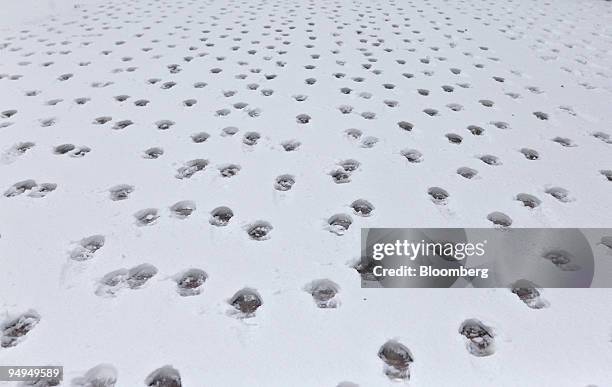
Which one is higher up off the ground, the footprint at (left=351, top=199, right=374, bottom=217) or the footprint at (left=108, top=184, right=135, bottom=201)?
the footprint at (left=108, top=184, right=135, bottom=201)

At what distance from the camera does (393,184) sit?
8.30 ft

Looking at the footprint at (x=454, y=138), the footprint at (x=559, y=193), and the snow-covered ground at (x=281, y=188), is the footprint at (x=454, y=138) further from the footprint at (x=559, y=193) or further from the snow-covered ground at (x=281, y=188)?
the footprint at (x=559, y=193)

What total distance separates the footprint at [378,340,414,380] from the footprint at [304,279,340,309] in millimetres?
292

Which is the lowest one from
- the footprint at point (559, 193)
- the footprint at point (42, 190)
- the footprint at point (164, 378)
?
the footprint at point (164, 378)

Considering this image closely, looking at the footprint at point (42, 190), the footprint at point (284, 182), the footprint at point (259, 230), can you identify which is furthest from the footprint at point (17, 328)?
the footprint at point (284, 182)

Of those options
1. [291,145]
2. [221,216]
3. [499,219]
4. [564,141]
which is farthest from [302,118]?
[564,141]

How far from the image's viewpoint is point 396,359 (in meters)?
1.62

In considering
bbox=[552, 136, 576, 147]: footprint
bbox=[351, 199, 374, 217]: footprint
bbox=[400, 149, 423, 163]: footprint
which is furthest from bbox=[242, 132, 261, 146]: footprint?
bbox=[552, 136, 576, 147]: footprint

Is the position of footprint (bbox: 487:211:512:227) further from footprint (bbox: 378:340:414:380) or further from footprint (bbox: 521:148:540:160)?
footprint (bbox: 378:340:414:380)

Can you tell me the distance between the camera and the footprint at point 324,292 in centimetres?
183

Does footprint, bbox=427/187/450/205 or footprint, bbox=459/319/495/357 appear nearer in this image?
footprint, bbox=459/319/495/357

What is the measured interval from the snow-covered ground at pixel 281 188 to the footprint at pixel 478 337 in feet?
0.11

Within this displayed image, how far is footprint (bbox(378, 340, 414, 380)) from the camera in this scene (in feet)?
5.14

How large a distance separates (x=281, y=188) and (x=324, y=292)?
84 cm
